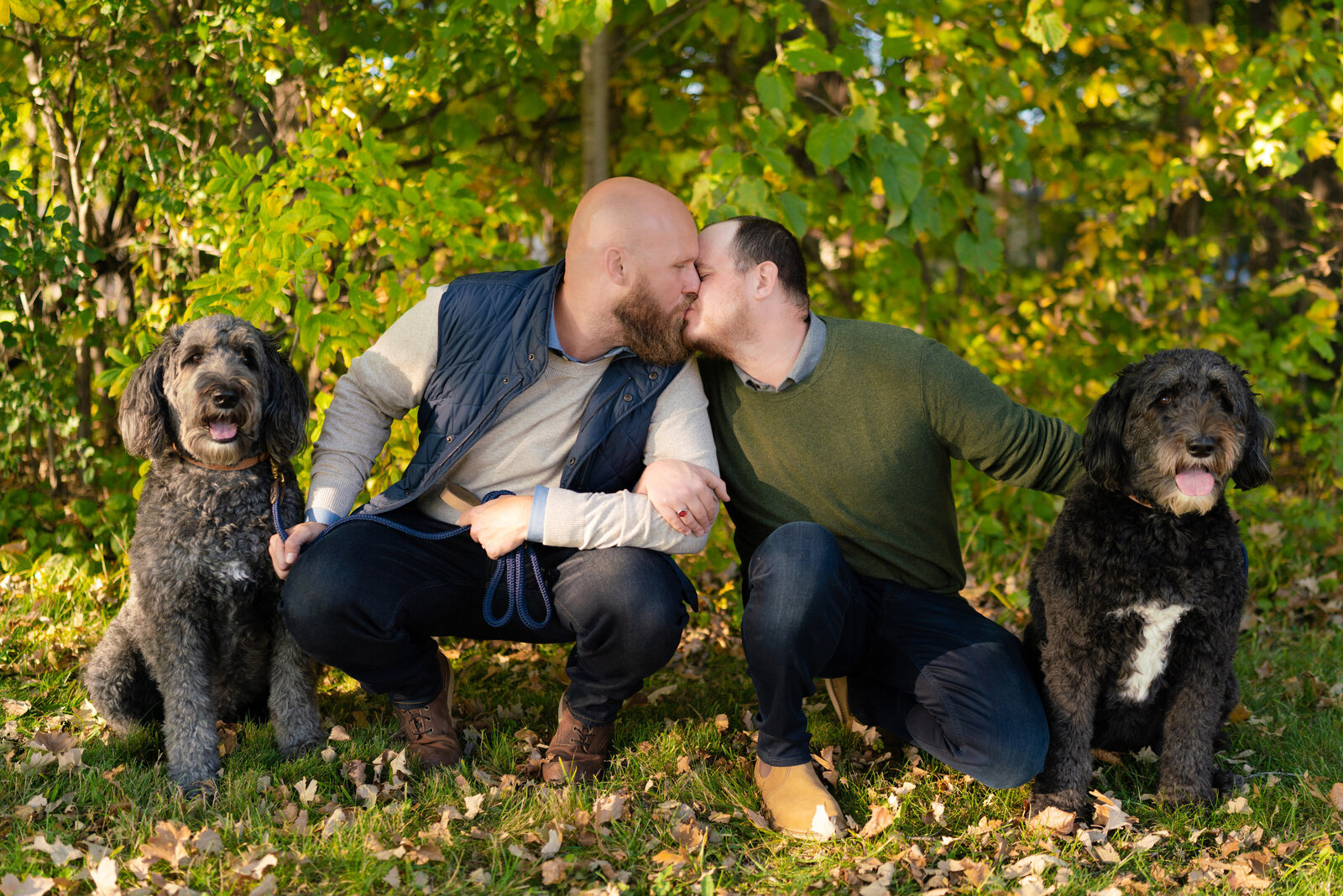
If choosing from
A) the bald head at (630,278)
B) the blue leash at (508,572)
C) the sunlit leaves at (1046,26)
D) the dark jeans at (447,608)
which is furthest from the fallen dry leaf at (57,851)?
the sunlit leaves at (1046,26)

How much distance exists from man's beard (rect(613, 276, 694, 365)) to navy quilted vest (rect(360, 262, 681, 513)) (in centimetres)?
4

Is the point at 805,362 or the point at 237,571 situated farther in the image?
the point at 805,362

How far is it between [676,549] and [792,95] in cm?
192

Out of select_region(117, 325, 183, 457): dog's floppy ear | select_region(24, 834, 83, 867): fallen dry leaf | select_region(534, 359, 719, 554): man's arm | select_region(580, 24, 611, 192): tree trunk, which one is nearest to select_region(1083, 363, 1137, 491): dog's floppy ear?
select_region(534, 359, 719, 554): man's arm

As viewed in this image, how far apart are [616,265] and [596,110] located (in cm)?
216

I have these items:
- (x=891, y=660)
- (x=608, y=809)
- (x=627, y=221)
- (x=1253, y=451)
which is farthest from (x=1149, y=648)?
(x=627, y=221)

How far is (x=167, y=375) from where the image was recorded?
9.23 feet

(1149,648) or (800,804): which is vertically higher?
(1149,648)

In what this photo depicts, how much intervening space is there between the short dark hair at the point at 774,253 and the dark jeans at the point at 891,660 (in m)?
0.75

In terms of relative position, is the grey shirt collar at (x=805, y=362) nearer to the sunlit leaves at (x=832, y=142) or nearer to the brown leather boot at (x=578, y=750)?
the sunlit leaves at (x=832, y=142)

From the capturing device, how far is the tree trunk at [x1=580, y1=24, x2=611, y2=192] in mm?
4820

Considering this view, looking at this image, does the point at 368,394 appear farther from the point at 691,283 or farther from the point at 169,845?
the point at 169,845

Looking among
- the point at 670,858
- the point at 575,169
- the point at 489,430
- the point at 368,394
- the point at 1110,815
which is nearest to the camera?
the point at 670,858

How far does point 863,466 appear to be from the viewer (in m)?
2.93
